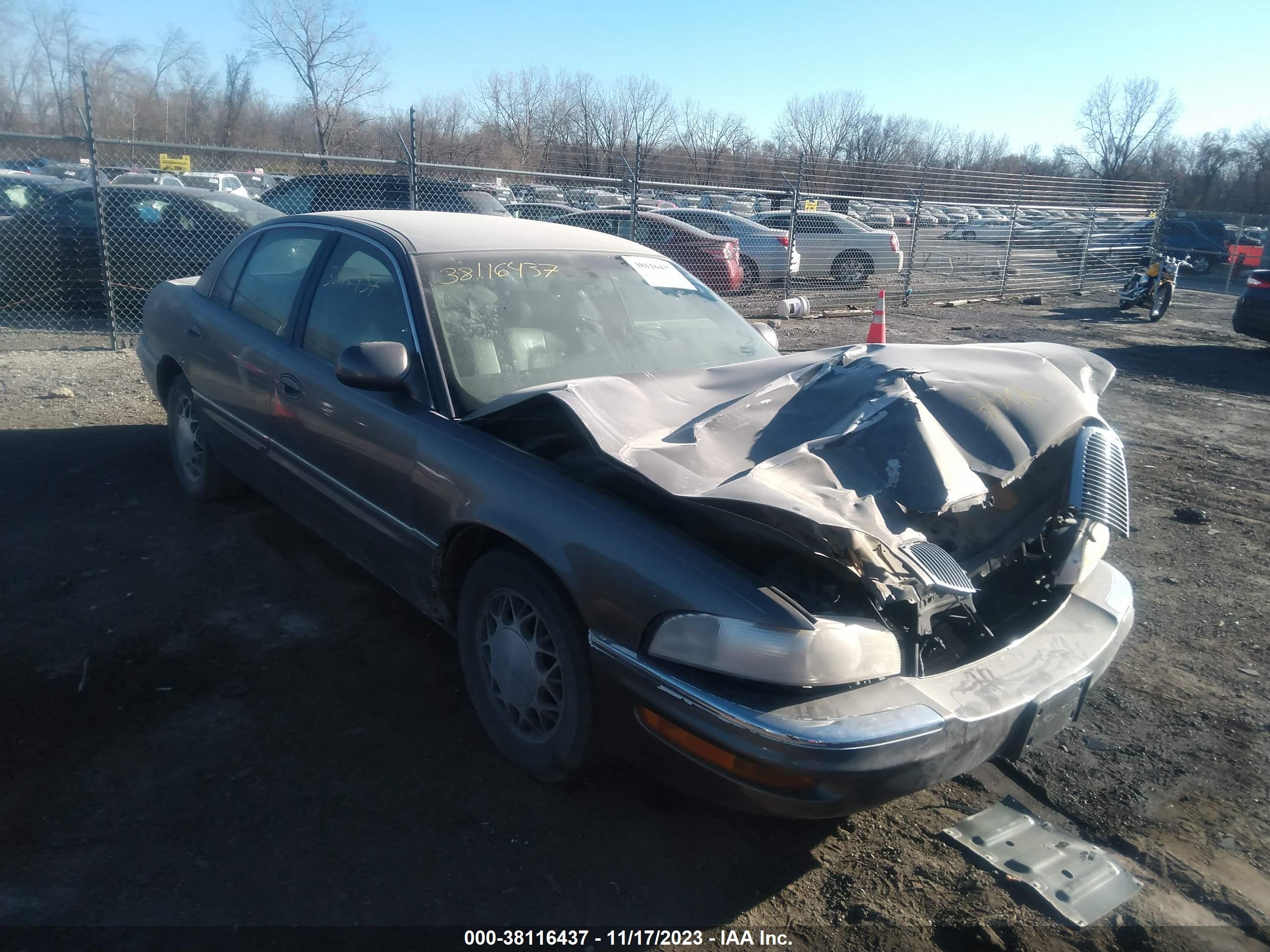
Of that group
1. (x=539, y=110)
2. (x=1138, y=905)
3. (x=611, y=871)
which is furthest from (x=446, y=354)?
(x=539, y=110)

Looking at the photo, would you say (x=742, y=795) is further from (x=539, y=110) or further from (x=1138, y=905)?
(x=539, y=110)

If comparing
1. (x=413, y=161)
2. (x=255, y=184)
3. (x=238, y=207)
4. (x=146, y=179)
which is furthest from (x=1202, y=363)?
(x=255, y=184)

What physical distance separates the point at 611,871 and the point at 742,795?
1.72ft

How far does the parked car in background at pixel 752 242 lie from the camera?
14742 millimetres

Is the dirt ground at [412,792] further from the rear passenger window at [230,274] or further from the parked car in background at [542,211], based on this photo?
the parked car in background at [542,211]

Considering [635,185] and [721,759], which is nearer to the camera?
[721,759]

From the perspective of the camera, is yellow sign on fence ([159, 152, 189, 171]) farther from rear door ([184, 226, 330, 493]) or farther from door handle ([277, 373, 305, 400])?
door handle ([277, 373, 305, 400])

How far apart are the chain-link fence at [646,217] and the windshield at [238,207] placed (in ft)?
0.11

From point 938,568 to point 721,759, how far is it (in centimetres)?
75

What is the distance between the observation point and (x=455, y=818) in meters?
2.71

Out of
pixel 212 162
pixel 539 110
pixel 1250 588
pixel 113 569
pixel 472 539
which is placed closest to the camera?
pixel 472 539

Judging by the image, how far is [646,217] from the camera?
41.9 feet

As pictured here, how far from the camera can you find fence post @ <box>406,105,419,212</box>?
29.7 ft

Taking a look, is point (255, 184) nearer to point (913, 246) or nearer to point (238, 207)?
point (238, 207)
